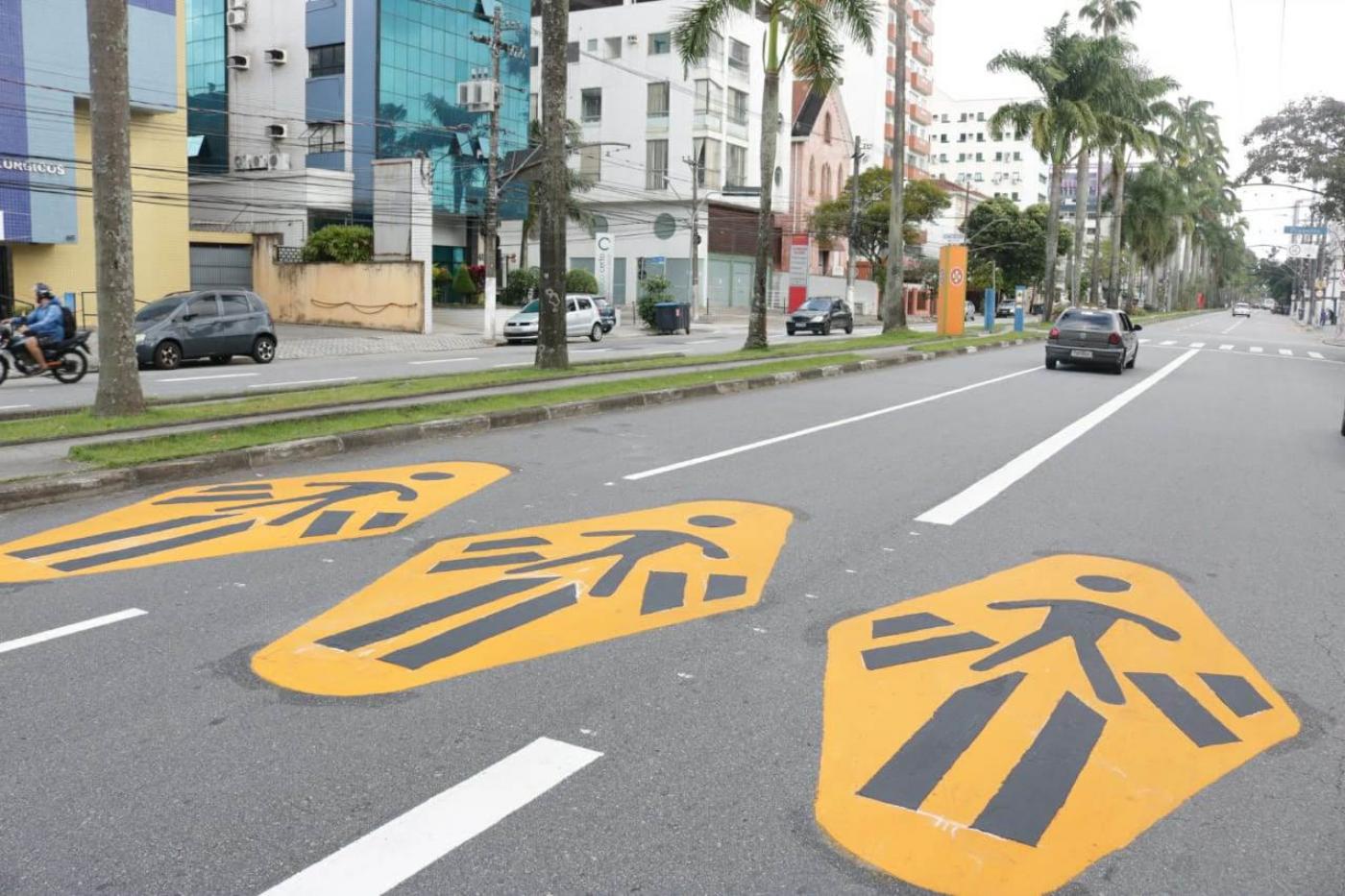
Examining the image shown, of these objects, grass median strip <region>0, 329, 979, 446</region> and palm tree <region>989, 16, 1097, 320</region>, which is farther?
palm tree <region>989, 16, 1097, 320</region>

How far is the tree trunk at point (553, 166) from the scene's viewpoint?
1811 centimetres

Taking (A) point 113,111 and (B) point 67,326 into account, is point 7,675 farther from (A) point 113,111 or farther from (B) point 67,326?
(B) point 67,326

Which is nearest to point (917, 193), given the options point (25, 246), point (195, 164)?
point (195, 164)

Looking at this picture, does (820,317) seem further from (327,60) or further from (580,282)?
(327,60)

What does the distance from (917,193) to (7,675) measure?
64355 mm

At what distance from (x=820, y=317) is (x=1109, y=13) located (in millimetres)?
21228

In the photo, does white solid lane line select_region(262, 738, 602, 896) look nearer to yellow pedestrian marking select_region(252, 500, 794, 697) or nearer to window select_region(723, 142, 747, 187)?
yellow pedestrian marking select_region(252, 500, 794, 697)

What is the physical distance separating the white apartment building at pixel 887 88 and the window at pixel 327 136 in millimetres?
41932

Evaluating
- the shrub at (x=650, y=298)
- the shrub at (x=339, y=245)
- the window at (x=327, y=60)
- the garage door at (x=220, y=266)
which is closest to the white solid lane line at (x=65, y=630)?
the shrub at (x=339, y=245)

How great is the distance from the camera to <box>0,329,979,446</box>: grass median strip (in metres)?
11.0

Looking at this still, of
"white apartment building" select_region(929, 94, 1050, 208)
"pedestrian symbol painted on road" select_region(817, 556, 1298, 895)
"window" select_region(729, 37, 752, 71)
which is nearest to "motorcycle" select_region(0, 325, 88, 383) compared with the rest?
"pedestrian symbol painted on road" select_region(817, 556, 1298, 895)

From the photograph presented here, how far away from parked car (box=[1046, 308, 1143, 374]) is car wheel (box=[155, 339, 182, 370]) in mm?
18820

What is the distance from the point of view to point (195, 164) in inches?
2023

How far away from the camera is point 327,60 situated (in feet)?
168
